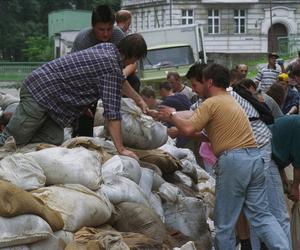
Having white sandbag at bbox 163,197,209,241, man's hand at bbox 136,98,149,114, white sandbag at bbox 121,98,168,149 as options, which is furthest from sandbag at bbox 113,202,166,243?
man's hand at bbox 136,98,149,114

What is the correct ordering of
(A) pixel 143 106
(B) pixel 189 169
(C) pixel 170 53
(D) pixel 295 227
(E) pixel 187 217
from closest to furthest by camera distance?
(E) pixel 187 217 < (A) pixel 143 106 < (D) pixel 295 227 < (B) pixel 189 169 < (C) pixel 170 53

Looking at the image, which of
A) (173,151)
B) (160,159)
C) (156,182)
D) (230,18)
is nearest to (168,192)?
(156,182)

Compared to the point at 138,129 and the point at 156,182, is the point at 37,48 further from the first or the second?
the point at 156,182

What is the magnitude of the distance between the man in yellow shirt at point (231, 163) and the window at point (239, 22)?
56.9m

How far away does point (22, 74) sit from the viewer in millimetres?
28844

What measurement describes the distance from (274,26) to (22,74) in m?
37.5

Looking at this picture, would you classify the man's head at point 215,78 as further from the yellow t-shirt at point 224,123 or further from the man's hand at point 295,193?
the man's hand at point 295,193

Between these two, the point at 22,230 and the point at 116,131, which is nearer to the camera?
the point at 22,230

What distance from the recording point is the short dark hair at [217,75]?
243 inches

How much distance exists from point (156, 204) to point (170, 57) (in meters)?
16.7

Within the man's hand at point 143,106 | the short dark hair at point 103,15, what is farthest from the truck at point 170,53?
the man's hand at point 143,106

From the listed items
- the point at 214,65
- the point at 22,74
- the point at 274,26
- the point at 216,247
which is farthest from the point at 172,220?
the point at 274,26

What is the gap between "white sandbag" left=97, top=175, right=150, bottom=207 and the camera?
18.5 ft

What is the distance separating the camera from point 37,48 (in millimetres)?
56406
